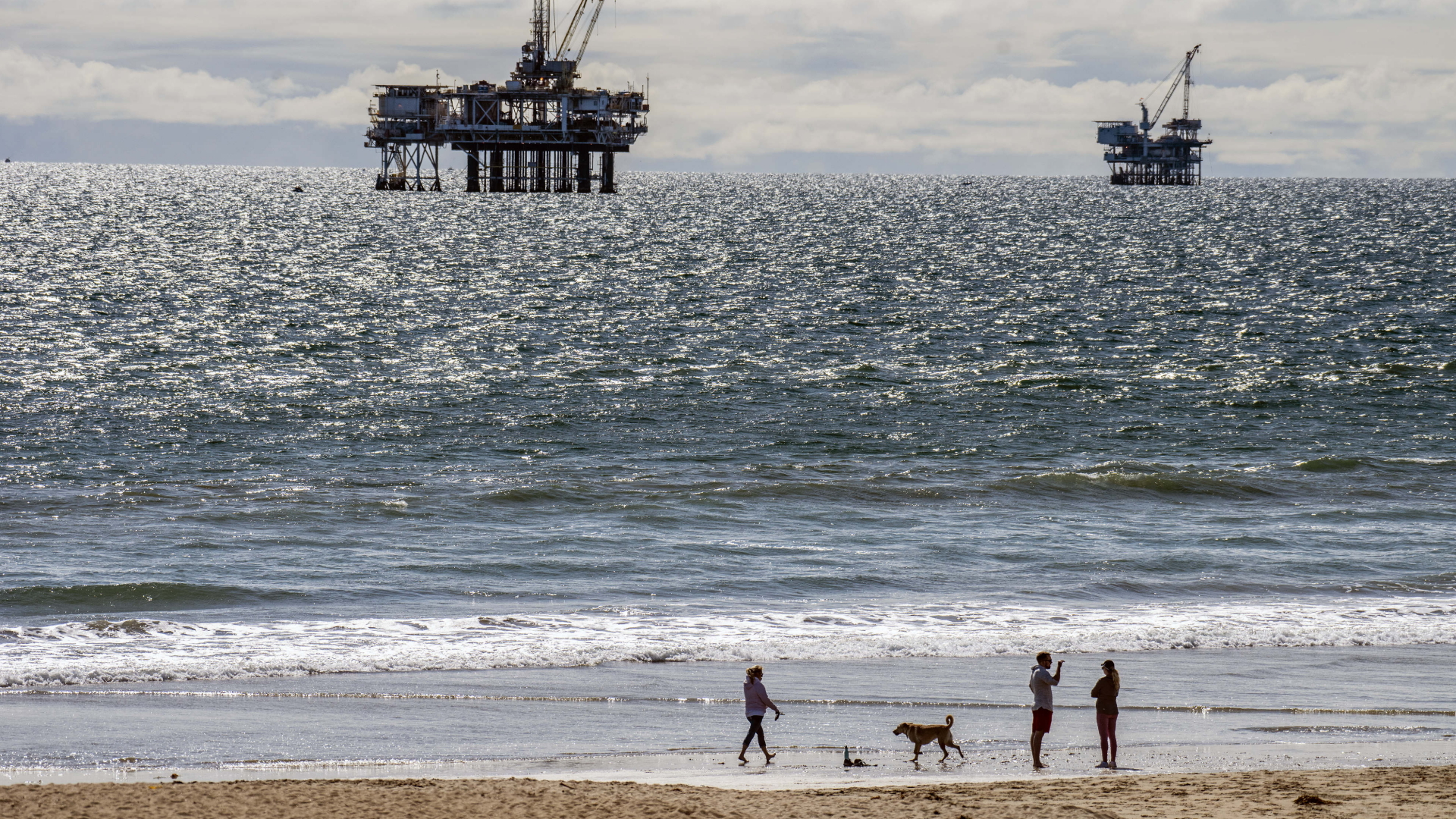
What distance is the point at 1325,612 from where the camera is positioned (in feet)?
67.6

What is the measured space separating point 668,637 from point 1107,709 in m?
6.94

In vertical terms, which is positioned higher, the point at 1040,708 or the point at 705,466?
the point at 705,466

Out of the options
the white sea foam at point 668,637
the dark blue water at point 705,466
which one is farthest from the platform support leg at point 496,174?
the white sea foam at point 668,637

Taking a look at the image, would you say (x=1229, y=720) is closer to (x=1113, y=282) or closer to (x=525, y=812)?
(x=525, y=812)

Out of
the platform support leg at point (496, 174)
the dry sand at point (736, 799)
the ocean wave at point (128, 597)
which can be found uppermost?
the platform support leg at point (496, 174)

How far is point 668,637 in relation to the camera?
19.0 metres

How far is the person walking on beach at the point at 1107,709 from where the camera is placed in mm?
13547

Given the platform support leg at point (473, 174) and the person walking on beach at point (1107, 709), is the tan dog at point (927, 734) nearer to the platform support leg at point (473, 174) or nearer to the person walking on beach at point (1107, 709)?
the person walking on beach at point (1107, 709)

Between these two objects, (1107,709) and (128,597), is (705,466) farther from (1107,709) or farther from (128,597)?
(1107,709)

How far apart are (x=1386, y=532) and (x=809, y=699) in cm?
1510

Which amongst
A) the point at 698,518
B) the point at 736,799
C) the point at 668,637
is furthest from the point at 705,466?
the point at 736,799

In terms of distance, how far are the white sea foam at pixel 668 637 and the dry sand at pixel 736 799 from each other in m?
5.11

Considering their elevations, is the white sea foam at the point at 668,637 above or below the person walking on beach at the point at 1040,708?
below

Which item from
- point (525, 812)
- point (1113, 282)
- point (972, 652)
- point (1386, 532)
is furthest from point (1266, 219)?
point (525, 812)
